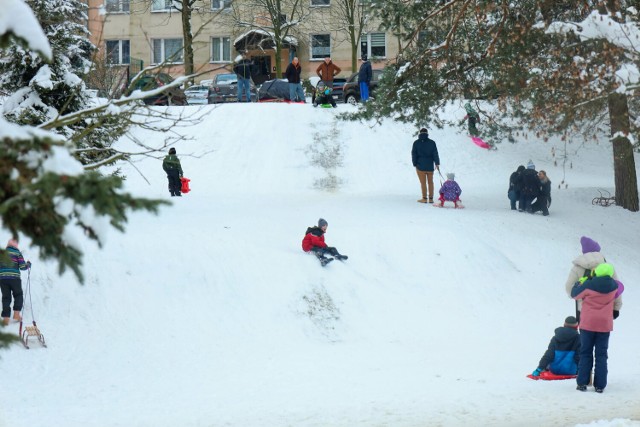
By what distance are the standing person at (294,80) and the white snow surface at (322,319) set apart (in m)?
9.87

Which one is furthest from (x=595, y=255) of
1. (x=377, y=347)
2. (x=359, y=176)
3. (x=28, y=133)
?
(x=359, y=176)

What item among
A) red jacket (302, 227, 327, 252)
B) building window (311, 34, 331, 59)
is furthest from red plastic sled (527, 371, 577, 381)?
building window (311, 34, 331, 59)

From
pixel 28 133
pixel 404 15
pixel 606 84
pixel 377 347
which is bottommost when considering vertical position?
pixel 377 347

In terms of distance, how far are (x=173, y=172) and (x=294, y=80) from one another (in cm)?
1320

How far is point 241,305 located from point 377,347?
7.50ft

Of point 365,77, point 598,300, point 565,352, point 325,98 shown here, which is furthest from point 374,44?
point 598,300

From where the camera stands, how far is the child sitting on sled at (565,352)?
1180 centimetres

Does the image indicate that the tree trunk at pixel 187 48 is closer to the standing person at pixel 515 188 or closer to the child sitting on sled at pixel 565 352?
the child sitting on sled at pixel 565 352

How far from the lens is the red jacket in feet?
56.4

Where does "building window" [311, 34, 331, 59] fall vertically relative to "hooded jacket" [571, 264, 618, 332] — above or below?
above

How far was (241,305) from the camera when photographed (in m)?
15.6

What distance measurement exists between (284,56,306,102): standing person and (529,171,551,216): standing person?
43.1 ft

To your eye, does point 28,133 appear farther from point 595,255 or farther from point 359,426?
point 595,255

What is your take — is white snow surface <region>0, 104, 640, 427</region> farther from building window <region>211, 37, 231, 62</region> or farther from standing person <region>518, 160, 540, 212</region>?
building window <region>211, 37, 231, 62</region>
